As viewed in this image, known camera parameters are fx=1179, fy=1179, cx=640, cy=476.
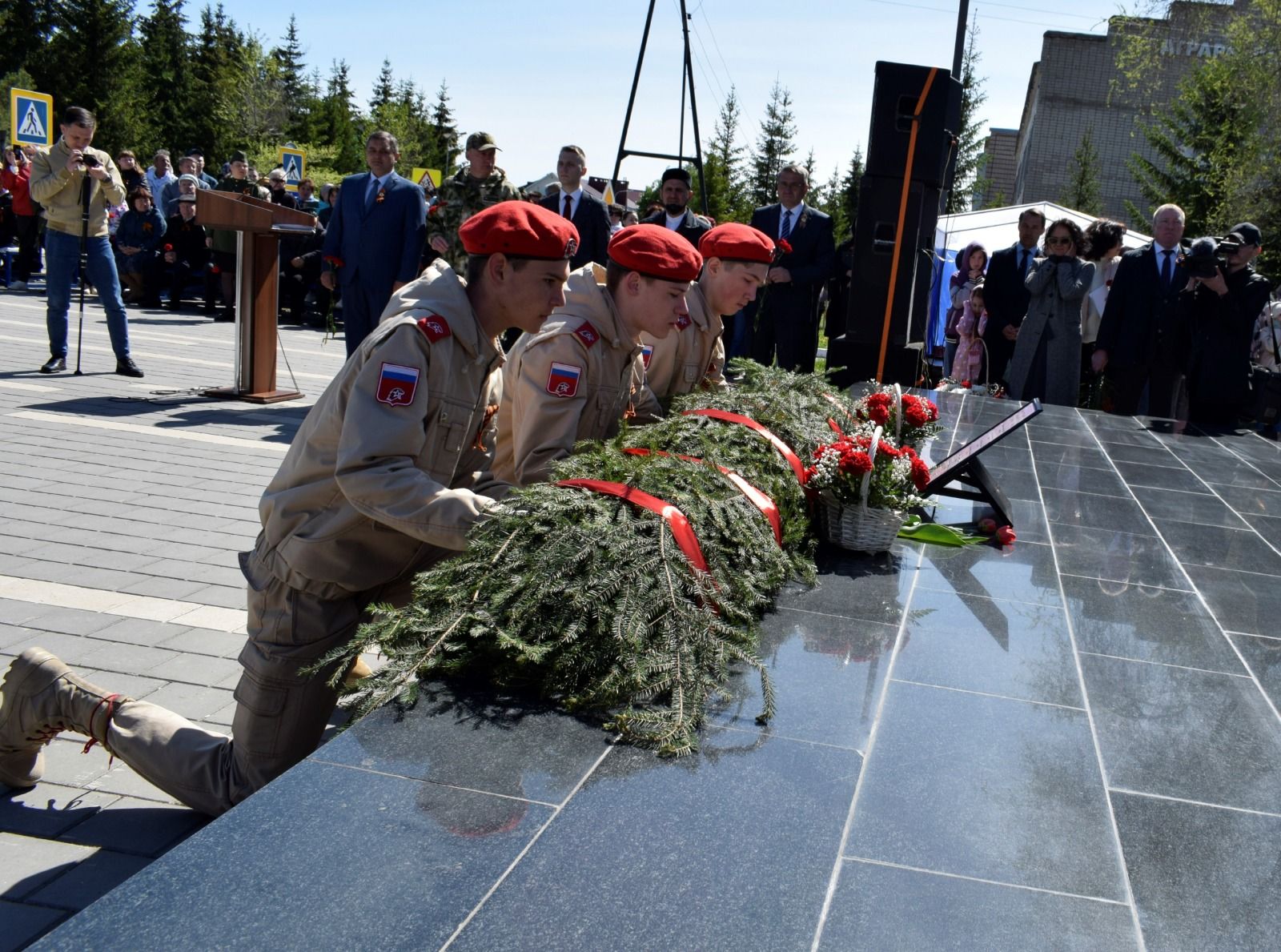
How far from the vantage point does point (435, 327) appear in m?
3.00

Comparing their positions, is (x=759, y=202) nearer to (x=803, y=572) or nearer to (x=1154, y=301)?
(x=1154, y=301)

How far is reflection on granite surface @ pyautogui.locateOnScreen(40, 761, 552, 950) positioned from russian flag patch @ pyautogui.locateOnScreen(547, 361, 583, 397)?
1.90 meters

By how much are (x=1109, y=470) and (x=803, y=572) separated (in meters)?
3.21

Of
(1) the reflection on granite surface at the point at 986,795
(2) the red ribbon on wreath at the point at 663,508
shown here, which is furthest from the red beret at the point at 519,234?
(1) the reflection on granite surface at the point at 986,795

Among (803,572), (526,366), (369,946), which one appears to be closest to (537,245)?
(526,366)

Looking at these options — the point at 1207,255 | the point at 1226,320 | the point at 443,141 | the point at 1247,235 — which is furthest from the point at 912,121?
the point at 443,141

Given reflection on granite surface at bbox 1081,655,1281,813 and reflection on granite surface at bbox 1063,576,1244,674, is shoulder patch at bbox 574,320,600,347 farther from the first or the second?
reflection on granite surface at bbox 1081,655,1281,813

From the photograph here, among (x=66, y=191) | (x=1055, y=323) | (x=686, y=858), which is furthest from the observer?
(x=66, y=191)

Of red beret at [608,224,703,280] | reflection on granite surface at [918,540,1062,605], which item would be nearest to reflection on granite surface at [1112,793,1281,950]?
reflection on granite surface at [918,540,1062,605]

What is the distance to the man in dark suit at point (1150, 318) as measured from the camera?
362 inches

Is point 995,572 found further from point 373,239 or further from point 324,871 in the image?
point 373,239

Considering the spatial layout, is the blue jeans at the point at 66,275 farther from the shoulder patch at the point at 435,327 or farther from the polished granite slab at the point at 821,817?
the polished granite slab at the point at 821,817

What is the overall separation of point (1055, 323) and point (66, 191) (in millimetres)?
8292

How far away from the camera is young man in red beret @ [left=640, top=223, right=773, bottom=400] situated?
521cm
